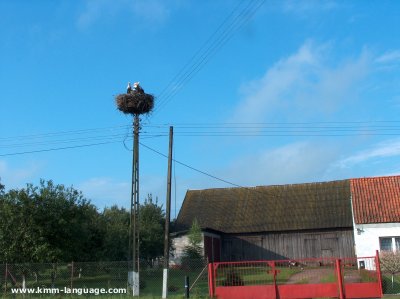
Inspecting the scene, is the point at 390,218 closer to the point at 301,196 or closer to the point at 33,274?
the point at 301,196

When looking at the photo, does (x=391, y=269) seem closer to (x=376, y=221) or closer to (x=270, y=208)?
(x=376, y=221)

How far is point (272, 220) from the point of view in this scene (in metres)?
46.3

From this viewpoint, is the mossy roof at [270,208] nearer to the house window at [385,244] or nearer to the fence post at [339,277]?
the house window at [385,244]

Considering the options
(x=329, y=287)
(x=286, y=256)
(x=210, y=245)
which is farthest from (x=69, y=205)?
(x=286, y=256)

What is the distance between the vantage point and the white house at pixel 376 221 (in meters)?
33.1

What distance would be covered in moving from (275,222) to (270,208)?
232 centimetres

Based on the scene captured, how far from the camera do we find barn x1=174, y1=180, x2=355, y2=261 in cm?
4381

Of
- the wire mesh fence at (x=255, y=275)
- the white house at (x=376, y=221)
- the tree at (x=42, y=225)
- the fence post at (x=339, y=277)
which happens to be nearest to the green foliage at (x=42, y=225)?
the tree at (x=42, y=225)

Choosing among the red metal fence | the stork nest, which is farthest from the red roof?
the stork nest

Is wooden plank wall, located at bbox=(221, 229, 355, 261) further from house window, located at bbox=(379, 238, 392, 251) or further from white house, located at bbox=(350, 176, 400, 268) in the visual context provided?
house window, located at bbox=(379, 238, 392, 251)

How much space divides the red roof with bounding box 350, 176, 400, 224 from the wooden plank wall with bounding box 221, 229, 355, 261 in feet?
26.6

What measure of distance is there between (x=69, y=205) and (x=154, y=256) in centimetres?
1653

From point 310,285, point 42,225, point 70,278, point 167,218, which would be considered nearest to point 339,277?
point 310,285

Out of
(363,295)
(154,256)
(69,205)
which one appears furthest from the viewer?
(154,256)
